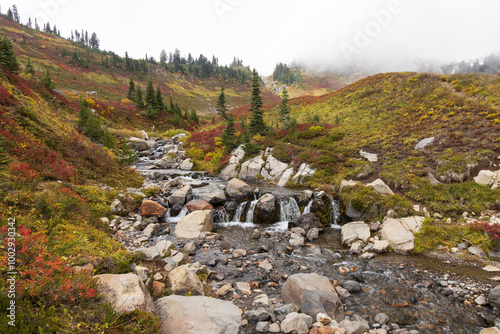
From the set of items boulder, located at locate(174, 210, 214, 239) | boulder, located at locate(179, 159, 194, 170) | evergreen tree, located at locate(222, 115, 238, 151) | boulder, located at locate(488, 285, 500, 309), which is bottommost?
boulder, located at locate(488, 285, 500, 309)

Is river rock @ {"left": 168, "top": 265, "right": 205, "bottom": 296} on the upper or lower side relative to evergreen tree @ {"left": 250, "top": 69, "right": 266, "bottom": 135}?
lower

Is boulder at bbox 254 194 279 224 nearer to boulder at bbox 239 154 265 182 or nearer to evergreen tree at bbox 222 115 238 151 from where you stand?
boulder at bbox 239 154 265 182

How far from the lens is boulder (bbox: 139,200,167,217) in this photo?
45.9ft

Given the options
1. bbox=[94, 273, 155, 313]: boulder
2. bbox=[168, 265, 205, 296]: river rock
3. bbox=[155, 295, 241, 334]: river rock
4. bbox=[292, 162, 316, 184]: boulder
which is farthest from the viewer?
bbox=[292, 162, 316, 184]: boulder

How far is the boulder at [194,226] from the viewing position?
1211 centimetres

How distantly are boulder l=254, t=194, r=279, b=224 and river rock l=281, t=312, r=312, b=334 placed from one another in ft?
29.4

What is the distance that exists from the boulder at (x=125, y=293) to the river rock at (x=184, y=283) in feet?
4.97

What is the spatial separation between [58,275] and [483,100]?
3598cm

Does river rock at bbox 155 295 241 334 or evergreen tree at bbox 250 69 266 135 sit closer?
river rock at bbox 155 295 241 334

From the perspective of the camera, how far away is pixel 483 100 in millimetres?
22703

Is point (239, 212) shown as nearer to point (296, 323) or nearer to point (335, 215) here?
point (335, 215)

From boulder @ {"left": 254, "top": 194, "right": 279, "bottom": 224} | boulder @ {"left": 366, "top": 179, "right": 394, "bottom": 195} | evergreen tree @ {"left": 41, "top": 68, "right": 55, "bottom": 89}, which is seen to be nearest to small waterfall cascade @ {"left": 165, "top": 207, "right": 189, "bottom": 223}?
boulder @ {"left": 254, "top": 194, "right": 279, "bottom": 224}

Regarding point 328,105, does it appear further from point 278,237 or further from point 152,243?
point 152,243

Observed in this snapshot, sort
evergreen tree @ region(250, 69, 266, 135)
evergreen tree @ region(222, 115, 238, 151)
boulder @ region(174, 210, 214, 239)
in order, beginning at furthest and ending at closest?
evergreen tree @ region(250, 69, 266, 135) < evergreen tree @ region(222, 115, 238, 151) < boulder @ region(174, 210, 214, 239)
